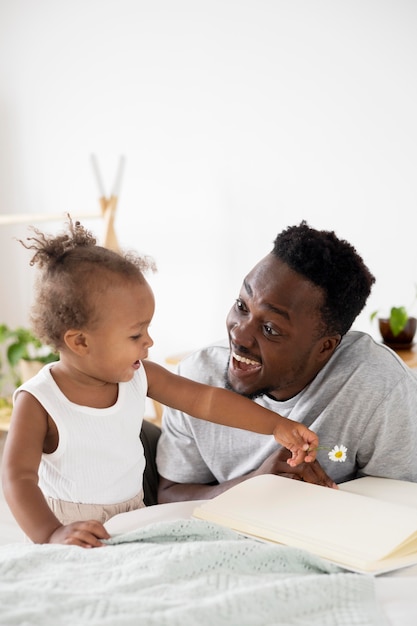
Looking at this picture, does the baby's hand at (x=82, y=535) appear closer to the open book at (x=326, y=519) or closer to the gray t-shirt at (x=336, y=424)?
the open book at (x=326, y=519)

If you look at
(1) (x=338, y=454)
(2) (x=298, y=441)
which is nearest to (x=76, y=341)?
(2) (x=298, y=441)

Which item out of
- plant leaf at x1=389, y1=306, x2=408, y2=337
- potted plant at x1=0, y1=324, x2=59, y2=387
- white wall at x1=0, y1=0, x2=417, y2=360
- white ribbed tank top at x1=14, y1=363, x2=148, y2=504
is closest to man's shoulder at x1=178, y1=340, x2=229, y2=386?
white ribbed tank top at x1=14, y1=363, x2=148, y2=504

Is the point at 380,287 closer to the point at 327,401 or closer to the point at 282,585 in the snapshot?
the point at 327,401

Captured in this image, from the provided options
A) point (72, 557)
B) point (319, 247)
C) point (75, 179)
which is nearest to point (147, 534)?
point (72, 557)

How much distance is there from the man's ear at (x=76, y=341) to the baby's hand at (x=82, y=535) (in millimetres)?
354

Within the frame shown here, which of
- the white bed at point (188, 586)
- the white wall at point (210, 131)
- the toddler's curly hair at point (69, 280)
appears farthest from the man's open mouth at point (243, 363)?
the white wall at point (210, 131)

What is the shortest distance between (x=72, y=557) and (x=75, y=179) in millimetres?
3488

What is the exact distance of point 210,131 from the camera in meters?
3.77

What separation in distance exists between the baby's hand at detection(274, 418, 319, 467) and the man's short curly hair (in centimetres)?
34

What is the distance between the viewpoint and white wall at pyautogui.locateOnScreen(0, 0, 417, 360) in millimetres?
3295

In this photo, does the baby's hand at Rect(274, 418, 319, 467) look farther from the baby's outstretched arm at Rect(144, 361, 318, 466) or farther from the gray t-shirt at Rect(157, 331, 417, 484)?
the gray t-shirt at Rect(157, 331, 417, 484)

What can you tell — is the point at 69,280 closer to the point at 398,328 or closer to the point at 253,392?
the point at 253,392

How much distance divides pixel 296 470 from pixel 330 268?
0.44 m

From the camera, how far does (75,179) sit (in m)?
4.31
